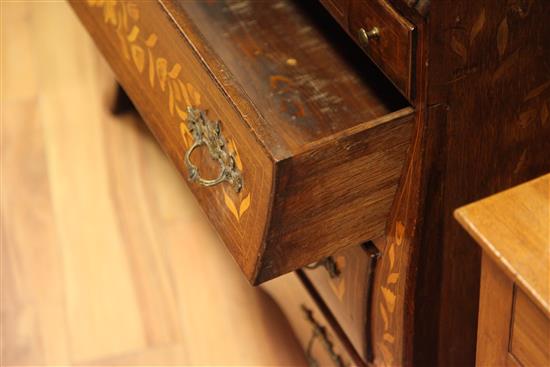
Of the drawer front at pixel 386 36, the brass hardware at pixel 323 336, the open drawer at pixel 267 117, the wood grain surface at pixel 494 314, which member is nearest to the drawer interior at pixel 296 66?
the open drawer at pixel 267 117

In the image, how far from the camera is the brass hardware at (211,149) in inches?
37.3

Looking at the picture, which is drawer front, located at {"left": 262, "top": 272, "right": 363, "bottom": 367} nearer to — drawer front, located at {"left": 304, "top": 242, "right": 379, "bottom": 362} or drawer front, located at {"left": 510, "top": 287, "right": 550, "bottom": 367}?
drawer front, located at {"left": 304, "top": 242, "right": 379, "bottom": 362}

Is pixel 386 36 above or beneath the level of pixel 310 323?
above

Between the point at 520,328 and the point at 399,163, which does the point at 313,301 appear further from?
the point at 520,328

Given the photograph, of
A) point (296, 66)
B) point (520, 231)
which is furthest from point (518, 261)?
point (296, 66)

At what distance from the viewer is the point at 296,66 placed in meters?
1.09

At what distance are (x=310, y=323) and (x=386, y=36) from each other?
0.59m

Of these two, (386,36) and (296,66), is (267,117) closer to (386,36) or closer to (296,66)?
(296,66)

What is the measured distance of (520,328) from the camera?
76 centimetres

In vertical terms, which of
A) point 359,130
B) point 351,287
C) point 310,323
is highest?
point 359,130

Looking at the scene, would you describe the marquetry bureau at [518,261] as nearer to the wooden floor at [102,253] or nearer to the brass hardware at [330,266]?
the brass hardware at [330,266]

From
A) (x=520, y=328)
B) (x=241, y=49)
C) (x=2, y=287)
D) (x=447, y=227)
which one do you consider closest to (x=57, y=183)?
(x=2, y=287)

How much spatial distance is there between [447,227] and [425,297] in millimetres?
95

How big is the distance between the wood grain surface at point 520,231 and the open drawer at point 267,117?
17 centimetres
